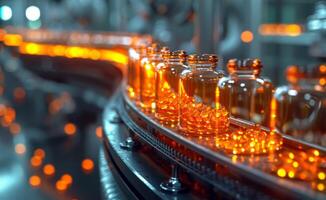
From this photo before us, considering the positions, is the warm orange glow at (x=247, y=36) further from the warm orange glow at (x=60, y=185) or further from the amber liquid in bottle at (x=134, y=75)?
the warm orange glow at (x=60, y=185)

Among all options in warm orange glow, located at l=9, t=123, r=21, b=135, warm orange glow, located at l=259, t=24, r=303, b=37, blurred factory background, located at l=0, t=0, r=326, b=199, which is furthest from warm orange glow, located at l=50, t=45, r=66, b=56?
warm orange glow, located at l=259, t=24, r=303, b=37

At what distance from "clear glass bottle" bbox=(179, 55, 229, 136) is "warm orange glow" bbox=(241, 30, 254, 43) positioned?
17.4ft

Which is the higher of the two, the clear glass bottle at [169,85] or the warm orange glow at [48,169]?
the clear glass bottle at [169,85]

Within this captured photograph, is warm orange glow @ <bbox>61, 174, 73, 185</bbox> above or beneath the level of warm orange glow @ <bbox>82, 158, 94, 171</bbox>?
beneath

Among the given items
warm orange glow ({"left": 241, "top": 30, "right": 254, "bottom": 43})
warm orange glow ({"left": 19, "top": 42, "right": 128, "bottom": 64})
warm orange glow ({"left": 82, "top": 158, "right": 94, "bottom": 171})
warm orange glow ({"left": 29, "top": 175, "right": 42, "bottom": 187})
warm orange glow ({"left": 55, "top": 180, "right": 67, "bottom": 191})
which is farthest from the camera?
warm orange glow ({"left": 241, "top": 30, "right": 254, "bottom": 43})

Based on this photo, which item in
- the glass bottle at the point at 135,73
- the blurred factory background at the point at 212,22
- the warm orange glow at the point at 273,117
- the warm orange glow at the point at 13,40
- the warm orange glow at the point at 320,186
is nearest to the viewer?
the warm orange glow at the point at 320,186

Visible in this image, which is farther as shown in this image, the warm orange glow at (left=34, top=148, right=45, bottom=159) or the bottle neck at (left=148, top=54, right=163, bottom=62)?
the warm orange glow at (left=34, top=148, right=45, bottom=159)

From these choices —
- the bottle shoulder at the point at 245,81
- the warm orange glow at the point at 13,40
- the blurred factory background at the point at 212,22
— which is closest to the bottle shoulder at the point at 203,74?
the bottle shoulder at the point at 245,81

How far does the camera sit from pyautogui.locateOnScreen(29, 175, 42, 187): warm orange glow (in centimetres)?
284

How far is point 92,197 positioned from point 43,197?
345 millimetres

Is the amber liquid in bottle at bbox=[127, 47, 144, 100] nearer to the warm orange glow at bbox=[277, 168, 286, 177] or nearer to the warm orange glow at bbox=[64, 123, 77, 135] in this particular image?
the warm orange glow at bbox=[277, 168, 286, 177]

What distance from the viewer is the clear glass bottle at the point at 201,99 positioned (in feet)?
5.37

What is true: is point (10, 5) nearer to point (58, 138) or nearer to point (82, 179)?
point (58, 138)

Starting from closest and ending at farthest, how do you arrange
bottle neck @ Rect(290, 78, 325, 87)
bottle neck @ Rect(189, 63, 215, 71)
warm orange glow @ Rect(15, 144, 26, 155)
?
bottle neck @ Rect(290, 78, 325, 87), bottle neck @ Rect(189, 63, 215, 71), warm orange glow @ Rect(15, 144, 26, 155)
